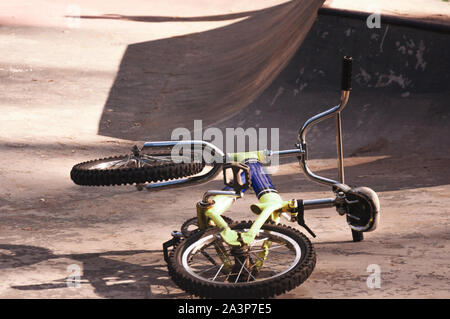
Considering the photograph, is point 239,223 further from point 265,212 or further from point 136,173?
point 136,173

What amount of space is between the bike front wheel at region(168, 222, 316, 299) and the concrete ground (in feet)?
0.93

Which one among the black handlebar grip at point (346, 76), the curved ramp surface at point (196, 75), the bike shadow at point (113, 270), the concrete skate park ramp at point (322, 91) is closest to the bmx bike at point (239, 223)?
the black handlebar grip at point (346, 76)

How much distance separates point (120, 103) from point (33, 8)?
866 centimetres

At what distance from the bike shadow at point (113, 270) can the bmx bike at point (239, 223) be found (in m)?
0.23

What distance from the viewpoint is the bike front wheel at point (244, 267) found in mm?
4191

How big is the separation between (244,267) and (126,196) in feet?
10.8

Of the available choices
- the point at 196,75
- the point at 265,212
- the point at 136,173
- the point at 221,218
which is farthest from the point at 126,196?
the point at 196,75

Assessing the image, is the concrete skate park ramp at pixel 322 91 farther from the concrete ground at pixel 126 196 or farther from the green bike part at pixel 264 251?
the green bike part at pixel 264 251

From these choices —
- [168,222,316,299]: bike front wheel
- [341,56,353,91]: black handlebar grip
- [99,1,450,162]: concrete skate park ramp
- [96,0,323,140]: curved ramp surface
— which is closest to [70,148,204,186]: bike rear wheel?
[168,222,316,299]: bike front wheel

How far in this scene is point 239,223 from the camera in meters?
4.75

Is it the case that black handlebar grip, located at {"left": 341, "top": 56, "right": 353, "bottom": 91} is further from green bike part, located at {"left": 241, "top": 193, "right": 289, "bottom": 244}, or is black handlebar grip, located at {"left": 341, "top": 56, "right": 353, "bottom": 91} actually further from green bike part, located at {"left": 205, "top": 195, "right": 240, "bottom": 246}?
green bike part, located at {"left": 205, "top": 195, "right": 240, "bottom": 246}

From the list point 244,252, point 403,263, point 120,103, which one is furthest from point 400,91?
point 244,252

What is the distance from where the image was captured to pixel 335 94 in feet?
35.4

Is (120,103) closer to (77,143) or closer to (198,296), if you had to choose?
(77,143)
